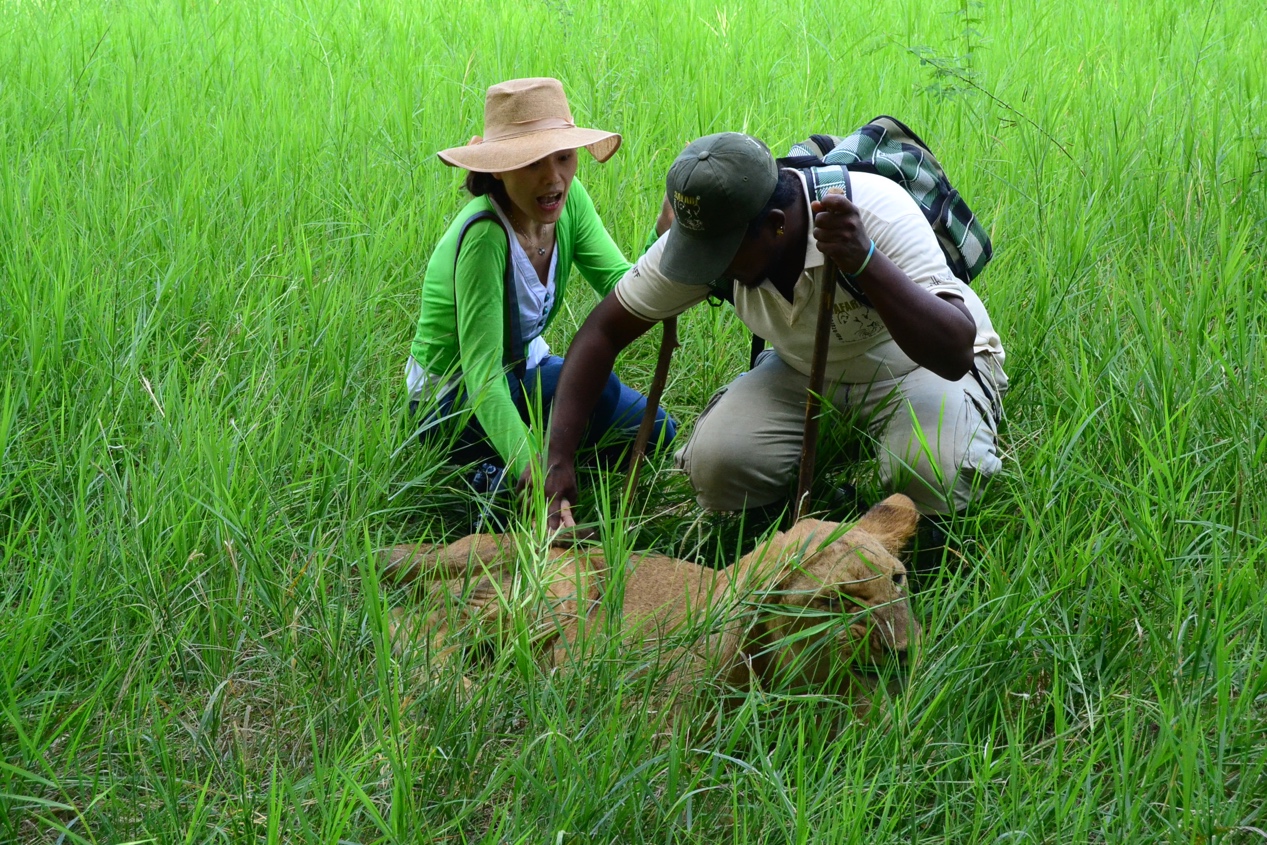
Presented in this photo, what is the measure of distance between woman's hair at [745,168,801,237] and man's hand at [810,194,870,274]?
197 mm

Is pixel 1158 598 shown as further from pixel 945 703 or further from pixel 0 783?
pixel 0 783

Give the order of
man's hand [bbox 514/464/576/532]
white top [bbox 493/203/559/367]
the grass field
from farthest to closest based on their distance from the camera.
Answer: white top [bbox 493/203/559/367], man's hand [bbox 514/464/576/532], the grass field

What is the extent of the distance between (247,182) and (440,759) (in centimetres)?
218

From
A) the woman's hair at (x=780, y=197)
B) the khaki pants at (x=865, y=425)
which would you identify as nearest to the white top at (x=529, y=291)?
the khaki pants at (x=865, y=425)

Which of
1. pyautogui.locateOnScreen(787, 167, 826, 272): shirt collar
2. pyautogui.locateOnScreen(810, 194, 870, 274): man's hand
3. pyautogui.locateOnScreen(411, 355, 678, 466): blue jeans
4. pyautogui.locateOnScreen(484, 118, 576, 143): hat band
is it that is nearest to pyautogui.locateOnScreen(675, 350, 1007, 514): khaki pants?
pyautogui.locateOnScreen(411, 355, 678, 466): blue jeans

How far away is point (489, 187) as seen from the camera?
8.59ft

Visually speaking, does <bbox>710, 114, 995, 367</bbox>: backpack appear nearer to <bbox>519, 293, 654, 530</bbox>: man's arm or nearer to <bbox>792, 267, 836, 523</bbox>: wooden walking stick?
<bbox>519, 293, 654, 530</bbox>: man's arm

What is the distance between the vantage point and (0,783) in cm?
163

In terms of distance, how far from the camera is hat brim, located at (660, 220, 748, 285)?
2260 mm

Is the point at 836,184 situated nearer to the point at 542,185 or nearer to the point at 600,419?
the point at 542,185

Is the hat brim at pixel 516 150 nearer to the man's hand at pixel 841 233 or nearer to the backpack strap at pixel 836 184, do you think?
the backpack strap at pixel 836 184

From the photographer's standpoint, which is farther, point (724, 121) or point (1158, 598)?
point (724, 121)

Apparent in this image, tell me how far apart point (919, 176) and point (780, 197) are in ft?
1.34

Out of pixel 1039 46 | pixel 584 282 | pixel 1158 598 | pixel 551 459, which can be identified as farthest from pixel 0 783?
pixel 1039 46
